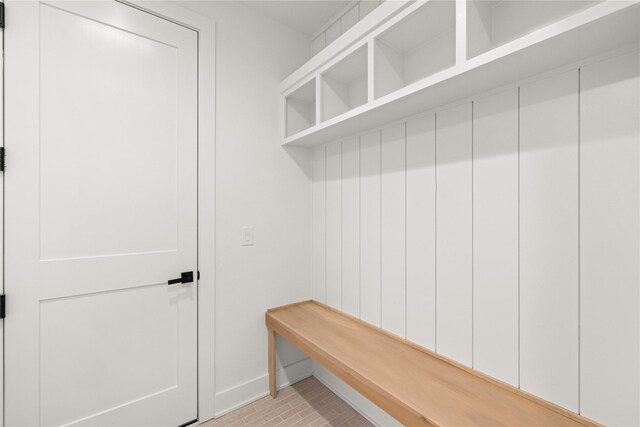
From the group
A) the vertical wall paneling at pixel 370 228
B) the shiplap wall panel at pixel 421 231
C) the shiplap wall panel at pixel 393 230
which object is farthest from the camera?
the vertical wall paneling at pixel 370 228

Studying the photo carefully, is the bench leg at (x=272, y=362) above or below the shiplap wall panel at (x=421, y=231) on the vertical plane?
below

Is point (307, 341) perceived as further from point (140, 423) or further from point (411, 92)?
point (411, 92)

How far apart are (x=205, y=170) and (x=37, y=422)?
4.43ft

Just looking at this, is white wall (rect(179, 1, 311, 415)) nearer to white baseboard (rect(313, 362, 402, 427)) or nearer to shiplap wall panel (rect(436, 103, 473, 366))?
white baseboard (rect(313, 362, 402, 427))

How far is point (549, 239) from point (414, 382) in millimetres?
727

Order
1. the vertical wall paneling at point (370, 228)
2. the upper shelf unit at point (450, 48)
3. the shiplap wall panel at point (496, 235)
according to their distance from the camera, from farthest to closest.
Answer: the vertical wall paneling at point (370, 228), the shiplap wall panel at point (496, 235), the upper shelf unit at point (450, 48)

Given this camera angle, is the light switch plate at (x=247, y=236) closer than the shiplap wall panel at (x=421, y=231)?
No

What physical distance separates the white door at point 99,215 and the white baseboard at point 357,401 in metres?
0.82

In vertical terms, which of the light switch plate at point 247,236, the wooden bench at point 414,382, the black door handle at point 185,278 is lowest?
the wooden bench at point 414,382

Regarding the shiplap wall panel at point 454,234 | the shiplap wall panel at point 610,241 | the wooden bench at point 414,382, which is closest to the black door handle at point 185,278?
the wooden bench at point 414,382

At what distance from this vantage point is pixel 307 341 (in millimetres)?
1512

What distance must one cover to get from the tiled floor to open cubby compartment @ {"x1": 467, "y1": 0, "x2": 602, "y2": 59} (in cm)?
189

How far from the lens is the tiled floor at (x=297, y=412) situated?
1636mm

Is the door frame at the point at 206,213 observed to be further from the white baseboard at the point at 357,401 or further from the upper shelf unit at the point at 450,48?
the white baseboard at the point at 357,401
